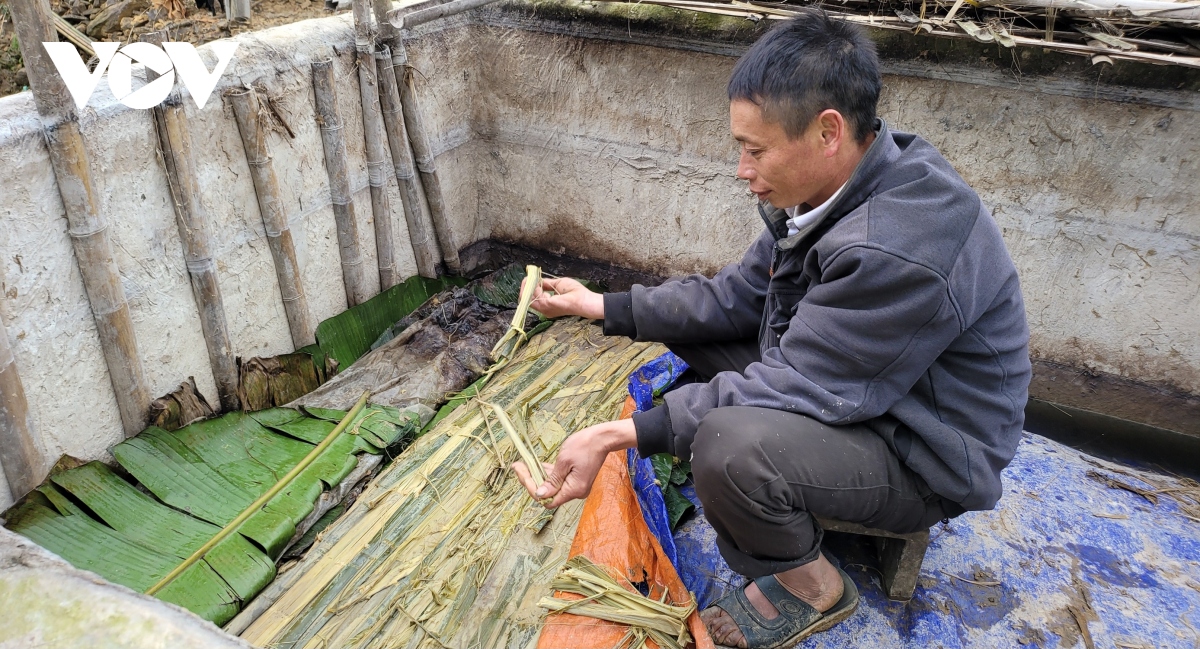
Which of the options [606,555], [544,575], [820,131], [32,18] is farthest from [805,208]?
[32,18]

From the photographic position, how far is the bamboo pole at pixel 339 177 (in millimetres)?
3168

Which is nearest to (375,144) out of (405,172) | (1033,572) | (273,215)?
(405,172)

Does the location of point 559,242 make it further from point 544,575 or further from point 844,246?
point 844,246

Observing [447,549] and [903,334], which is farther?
[447,549]

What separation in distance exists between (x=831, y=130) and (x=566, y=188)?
237cm

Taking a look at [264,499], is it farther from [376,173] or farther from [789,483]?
[789,483]

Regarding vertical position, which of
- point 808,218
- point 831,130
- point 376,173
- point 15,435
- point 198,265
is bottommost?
point 15,435

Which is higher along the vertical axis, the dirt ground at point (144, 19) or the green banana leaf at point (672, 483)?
the dirt ground at point (144, 19)

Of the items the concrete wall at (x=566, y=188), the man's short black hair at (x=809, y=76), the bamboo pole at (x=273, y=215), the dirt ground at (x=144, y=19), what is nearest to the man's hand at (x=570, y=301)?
the man's short black hair at (x=809, y=76)

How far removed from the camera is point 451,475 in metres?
2.87

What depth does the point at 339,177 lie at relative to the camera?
131 inches

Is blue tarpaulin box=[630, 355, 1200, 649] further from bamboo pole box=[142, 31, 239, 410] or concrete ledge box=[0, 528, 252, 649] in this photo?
bamboo pole box=[142, 31, 239, 410]

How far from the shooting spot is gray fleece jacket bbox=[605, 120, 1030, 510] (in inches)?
67.8

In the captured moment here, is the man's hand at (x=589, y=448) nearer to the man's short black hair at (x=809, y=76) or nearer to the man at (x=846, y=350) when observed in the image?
the man at (x=846, y=350)
